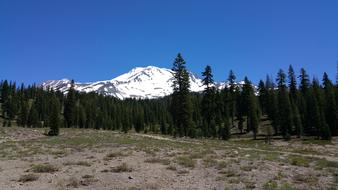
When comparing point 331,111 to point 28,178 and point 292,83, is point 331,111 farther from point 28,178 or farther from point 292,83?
point 28,178

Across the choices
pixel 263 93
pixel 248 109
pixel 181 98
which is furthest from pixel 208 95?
pixel 263 93

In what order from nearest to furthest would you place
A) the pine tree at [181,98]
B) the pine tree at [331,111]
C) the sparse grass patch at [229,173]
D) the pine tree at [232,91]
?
the sparse grass patch at [229,173] < the pine tree at [181,98] < the pine tree at [331,111] < the pine tree at [232,91]

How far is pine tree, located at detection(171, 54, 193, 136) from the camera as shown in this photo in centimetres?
6881

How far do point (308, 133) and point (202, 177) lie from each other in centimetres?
8321

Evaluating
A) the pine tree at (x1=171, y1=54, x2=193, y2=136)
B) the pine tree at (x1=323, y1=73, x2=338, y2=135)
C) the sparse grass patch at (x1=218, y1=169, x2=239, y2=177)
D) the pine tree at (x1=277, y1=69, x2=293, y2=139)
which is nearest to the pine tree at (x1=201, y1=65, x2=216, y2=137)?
the pine tree at (x1=171, y1=54, x2=193, y2=136)

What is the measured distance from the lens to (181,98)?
69.1 meters

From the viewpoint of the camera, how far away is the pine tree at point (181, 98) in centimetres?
6881

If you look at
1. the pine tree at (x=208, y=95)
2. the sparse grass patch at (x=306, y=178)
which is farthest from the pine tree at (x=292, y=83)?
the sparse grass patch at (x=306, y=178)

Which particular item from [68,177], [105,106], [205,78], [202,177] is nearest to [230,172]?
[202,177]

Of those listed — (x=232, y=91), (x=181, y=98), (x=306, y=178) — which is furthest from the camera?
(x=232, y=91)

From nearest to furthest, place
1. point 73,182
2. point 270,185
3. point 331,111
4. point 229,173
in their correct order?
point 270,185, point 73,182, point 229,173, point 331,111

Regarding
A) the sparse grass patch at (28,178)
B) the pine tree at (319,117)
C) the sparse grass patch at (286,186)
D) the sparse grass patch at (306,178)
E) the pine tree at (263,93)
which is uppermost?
the pine tree at (263,93)

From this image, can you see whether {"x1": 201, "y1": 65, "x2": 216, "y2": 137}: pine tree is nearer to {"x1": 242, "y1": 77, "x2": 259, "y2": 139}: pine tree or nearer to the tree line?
the tree line

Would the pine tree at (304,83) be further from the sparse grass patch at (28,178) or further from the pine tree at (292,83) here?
the sparse grass patch at (28,178)
